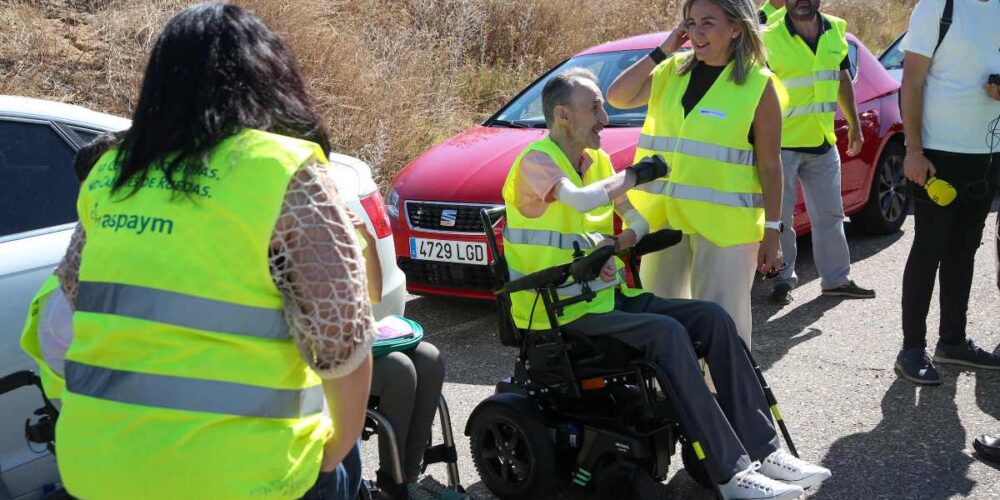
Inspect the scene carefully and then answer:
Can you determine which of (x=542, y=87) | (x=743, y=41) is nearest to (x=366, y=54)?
(x=542, y=87)

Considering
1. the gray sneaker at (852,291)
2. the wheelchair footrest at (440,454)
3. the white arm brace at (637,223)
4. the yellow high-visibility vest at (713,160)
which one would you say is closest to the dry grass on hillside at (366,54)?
the gray sneaker at (852,291)

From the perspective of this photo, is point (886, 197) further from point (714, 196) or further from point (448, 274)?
point (714, 196)

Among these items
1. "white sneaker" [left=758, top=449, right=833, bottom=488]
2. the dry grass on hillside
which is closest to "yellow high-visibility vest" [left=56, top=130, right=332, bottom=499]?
"white sneaker" [left=758, top=449, right=833, bottom=488]

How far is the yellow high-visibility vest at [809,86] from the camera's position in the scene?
6.23m

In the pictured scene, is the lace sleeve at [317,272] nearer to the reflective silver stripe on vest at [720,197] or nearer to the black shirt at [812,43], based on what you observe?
the reflective silver stripe on vest at [720,197]

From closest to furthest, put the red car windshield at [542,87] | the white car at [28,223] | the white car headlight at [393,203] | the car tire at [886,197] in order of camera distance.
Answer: the white car at [28,223] < the white car headlight at [393,203] < the red car windshield at [542,87] < the car tire at [886,197]

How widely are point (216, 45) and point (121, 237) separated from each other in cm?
38

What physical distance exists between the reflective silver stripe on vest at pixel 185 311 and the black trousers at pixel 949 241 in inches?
153

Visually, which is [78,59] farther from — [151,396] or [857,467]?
[151,396]

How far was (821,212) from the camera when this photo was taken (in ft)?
21.3

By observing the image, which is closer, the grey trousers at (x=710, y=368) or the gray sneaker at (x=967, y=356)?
the grey trousers at (x=710, y=368)

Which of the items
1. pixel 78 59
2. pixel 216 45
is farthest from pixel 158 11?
pixel 216 45

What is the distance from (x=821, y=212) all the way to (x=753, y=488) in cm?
347

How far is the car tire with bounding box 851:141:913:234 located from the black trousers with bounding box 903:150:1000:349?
8.58ft
